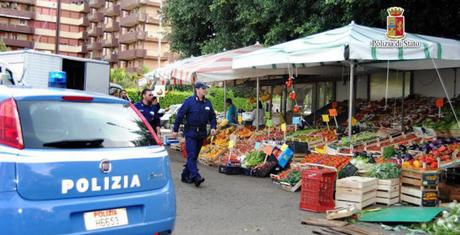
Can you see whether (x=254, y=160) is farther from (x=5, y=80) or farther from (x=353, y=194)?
(x=5, y=80)

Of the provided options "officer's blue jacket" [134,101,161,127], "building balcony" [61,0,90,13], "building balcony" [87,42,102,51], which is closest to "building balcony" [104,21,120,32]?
"building balcony" [87,42,102,51]

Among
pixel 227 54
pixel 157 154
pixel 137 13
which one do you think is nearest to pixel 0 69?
pixel 227 54

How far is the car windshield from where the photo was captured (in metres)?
4.03

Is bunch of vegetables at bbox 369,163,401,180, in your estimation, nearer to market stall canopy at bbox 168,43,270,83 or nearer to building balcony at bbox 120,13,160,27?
market stall canopy at bbox 168,43,270,83

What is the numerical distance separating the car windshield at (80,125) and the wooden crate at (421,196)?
16.8 ft

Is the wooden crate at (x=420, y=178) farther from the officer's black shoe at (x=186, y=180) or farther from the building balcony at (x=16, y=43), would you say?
the building balcony at (x=16, y=43)

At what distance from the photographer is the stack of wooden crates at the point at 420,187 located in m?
8.20

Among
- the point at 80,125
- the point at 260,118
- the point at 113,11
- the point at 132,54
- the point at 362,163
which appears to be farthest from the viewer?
the point at 113,11

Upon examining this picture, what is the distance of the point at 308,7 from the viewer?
14.3 meters

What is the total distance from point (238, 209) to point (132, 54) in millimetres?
67637

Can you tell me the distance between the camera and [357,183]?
7898mm

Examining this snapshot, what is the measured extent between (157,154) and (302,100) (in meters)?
14.5

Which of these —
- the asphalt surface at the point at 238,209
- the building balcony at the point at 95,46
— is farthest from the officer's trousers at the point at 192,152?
the building balcony at the point at 95,46

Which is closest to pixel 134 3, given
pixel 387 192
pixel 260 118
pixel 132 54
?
pixel 132 54
